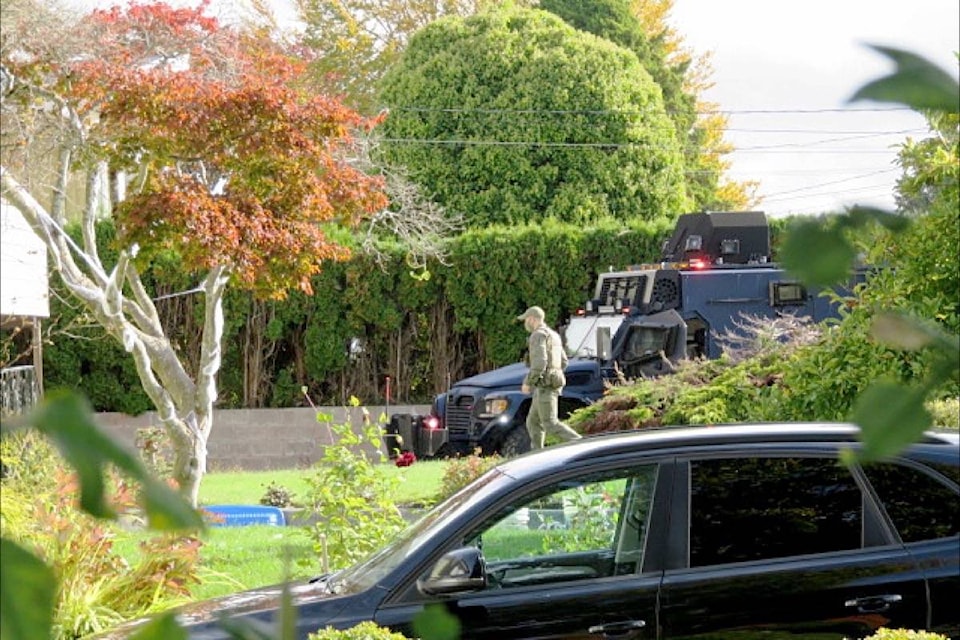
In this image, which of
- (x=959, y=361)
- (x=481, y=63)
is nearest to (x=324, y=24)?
(x=481, y=63)

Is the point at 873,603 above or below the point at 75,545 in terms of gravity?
above

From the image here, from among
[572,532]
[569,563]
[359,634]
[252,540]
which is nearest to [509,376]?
[252,540]

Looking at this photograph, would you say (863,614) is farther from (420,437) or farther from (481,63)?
(481,63)

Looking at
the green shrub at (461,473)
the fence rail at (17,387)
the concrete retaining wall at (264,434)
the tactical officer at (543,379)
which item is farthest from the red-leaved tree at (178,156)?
the concrete retaining wall at (264,434)

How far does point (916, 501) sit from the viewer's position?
210 inches

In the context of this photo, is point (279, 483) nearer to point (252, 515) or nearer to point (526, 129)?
point (252, 515)

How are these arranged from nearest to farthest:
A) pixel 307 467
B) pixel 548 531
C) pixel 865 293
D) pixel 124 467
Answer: pixel 124 467 → pixel 548 531 → pixel 865 293 → pixel 307 467

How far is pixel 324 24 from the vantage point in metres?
37.3

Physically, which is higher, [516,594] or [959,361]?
[959,361]

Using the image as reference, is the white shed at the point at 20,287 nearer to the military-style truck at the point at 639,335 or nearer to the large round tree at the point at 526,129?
the military-style truck at the point at 639,335

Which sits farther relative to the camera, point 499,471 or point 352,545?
point 352,545

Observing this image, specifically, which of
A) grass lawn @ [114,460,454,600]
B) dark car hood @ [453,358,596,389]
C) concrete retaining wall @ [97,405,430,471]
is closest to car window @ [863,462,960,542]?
grass lawn @ [114,460,454,600]

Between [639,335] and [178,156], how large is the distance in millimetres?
6416

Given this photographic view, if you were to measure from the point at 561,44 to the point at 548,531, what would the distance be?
2459cm
